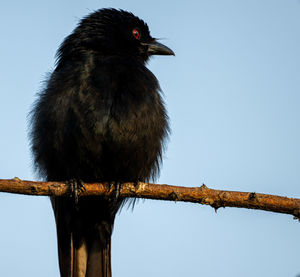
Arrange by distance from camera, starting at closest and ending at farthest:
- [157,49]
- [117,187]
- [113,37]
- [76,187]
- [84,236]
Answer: [76,187]
[117,187]
[84,236]
[113,37]
[157,49]

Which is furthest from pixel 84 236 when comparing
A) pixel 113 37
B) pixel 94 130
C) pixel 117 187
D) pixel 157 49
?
pixel 157 49

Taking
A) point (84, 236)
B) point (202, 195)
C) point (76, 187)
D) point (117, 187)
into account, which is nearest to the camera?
point (202, 195)

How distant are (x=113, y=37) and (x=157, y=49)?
75 centimetres

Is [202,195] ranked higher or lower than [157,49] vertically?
lower

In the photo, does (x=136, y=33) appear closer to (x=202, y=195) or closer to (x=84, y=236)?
(x=84, y=236)

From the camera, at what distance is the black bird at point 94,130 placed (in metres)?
4.75

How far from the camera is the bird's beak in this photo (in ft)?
20.7

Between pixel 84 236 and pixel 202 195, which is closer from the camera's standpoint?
pixel 202 195

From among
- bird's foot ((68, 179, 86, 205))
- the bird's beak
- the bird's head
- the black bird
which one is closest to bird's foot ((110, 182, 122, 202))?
the black bird

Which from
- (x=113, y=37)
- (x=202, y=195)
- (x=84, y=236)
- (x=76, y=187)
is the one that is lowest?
(x=84, y=236)

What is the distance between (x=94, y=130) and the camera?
15.4 ft

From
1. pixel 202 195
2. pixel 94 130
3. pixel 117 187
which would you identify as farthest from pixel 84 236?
pixel 202 195

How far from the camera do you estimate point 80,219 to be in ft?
18.3

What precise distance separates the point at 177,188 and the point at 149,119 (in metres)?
1.15
